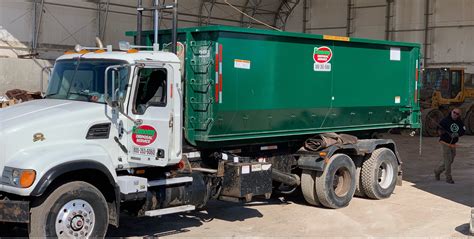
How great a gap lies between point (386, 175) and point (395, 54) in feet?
7.81

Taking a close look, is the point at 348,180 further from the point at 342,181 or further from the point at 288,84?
the point at 288,84

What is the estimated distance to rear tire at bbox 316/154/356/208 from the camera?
10336 mm

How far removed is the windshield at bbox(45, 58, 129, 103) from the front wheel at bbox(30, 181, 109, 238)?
3.99 feet

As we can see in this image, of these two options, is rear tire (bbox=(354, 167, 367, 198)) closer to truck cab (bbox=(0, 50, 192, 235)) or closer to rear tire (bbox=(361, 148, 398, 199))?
rear tire (bbox=(361, 148, 398, 199))

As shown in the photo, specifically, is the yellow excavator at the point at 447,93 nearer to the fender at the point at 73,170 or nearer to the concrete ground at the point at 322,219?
the concrete ground at the point at 322,219

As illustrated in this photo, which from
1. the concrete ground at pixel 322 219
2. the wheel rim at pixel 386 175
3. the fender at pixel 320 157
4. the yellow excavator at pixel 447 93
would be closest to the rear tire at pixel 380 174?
the wheel rim at pixel 386 175

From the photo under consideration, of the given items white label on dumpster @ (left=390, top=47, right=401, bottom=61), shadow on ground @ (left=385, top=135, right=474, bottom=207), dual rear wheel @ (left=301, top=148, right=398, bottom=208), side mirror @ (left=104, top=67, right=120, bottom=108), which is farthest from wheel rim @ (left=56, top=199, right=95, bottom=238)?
shadow on ground @ (left=385, top=135, right=474, bottom=207)

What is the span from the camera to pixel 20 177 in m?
6.52

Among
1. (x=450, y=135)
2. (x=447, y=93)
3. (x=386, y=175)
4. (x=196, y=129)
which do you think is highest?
(x=447, y=93)

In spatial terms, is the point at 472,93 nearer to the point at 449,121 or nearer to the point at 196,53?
the point at 449,121

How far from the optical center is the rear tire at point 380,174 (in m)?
11.4

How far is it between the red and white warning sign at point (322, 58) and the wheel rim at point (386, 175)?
2.66 metres

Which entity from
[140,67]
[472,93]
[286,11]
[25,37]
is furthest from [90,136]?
[286,11]

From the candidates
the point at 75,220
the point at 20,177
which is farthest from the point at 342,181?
the point at 20,177
